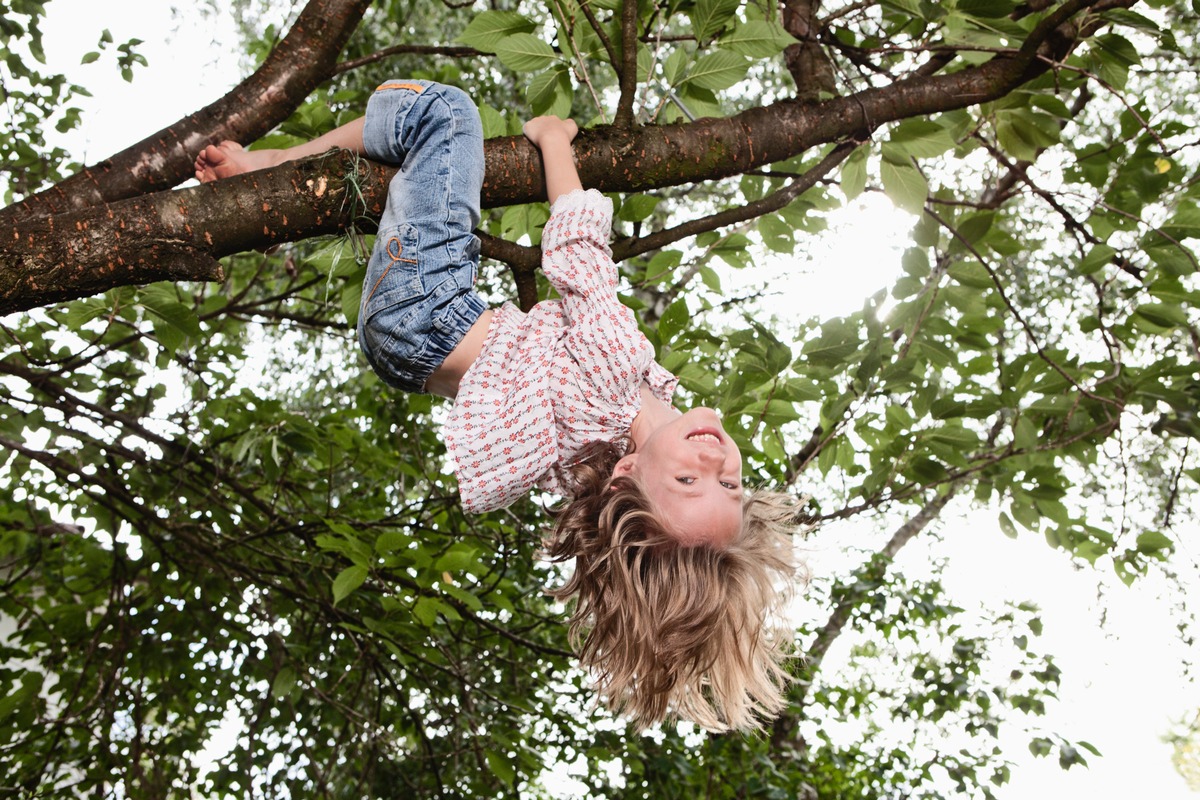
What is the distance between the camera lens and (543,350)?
2127 millimetres

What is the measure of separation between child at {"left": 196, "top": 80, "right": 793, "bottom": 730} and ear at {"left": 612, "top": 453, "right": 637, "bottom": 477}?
12mm

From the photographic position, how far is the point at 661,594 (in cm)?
233

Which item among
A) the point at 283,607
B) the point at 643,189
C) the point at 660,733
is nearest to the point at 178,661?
the point at 283,607

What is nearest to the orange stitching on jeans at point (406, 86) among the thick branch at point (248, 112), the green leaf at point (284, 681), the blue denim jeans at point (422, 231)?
the blue denim jeans at point (422, 231)

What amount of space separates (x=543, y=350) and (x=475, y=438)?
26cm

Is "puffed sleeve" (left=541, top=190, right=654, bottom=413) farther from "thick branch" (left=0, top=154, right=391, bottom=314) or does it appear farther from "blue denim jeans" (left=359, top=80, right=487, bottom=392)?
"thick branch" (left=0, top=154, right=391, bottom=314)

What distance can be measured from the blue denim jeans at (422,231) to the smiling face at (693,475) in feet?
1.75

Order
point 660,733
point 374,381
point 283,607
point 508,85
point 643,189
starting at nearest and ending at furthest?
1. point 643,189
2. point 283,607
3. point 660,733
4. point 374,381
5. point 508,85

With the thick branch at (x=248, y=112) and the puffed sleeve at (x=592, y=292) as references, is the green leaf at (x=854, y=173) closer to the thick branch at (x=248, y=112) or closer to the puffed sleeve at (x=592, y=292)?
the puffed sleeve at (x=592, y=292)

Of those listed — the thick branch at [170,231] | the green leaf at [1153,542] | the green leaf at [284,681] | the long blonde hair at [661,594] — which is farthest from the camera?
the green leaf at [284,681]

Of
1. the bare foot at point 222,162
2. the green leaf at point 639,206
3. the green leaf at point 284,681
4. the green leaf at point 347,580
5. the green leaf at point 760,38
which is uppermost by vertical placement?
the green leaf at point 760,38

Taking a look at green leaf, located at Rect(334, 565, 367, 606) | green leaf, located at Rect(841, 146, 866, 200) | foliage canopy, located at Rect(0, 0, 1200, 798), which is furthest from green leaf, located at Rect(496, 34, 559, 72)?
green leaf, located at Rect(334, 565, 367, 606)

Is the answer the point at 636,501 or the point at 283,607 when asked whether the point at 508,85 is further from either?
the point at 636,501

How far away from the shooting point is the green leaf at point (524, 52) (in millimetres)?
2164
